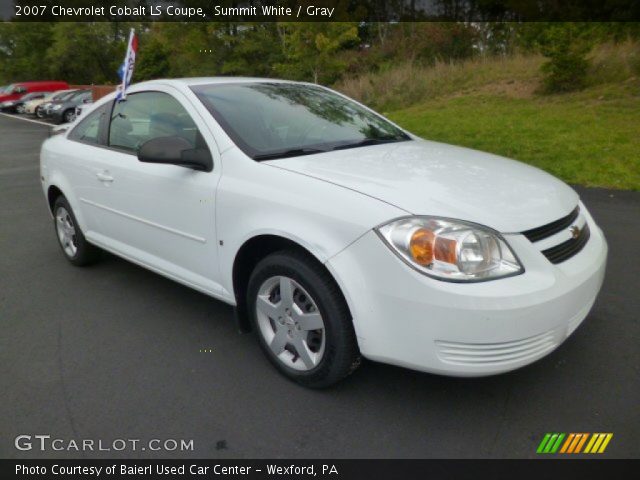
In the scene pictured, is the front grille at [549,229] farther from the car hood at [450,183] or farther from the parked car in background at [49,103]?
the parked car in background at [49,103]

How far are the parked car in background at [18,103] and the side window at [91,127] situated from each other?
30.6 metres

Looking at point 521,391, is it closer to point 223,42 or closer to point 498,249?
point 498,249

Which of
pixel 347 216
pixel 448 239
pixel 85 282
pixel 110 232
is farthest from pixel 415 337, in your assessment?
pixel 85 282

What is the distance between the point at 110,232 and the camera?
3.94m

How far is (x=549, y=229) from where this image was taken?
8.17 feet

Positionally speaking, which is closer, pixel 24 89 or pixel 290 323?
pixel 290 323

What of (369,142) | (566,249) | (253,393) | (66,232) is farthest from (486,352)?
(66,232)

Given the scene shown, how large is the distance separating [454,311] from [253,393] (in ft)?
3.97

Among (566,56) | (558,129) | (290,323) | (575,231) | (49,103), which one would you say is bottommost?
(49,103)

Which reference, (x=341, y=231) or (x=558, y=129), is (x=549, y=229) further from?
(x=558, y=129)

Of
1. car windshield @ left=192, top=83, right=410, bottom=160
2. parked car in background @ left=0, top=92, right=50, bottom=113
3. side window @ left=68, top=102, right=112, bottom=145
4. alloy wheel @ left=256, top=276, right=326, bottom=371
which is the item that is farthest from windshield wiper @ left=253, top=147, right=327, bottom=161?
parked car in background @ left=0, top=92, right=50, bottom=113
